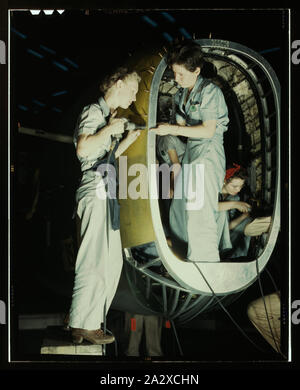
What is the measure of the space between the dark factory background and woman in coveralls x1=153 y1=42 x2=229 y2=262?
0.57ft

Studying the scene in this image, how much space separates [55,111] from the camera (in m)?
2.67

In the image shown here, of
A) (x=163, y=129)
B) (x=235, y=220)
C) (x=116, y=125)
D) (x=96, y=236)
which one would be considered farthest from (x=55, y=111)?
(x=235, y=220)

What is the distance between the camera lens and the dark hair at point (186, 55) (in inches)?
104

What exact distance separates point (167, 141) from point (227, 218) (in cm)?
50

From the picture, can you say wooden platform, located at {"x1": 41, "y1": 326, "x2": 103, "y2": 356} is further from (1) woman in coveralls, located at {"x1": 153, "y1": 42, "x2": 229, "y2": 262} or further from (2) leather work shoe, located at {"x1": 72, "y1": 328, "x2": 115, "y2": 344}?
(1) woman in coveralls, located at {"x1": 153, "y1": 42, "x2": 229, "y2": 262}

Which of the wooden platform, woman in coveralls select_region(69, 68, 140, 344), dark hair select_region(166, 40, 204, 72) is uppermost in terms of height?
dark hair select_region(166, 40, 204, 72)

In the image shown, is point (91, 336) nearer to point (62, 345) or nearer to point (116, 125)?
point (62, 345)

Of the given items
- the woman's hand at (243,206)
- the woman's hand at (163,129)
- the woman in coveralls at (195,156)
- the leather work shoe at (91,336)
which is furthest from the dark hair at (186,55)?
the leather work shoe at (91,336)

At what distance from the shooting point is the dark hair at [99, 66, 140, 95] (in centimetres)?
266

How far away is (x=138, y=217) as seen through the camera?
8.67 feet

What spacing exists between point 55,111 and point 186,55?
2.38ft

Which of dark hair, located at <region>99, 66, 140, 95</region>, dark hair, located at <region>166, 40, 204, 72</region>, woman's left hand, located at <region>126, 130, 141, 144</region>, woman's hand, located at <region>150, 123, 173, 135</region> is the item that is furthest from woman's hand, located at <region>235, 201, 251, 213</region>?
dark hair, located at <region>99, 66, 140, 95</region>

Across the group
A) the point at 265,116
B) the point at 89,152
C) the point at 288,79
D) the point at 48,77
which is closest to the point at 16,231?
the point at 89,152

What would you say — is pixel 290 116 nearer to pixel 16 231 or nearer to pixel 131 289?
pixel 131 289
